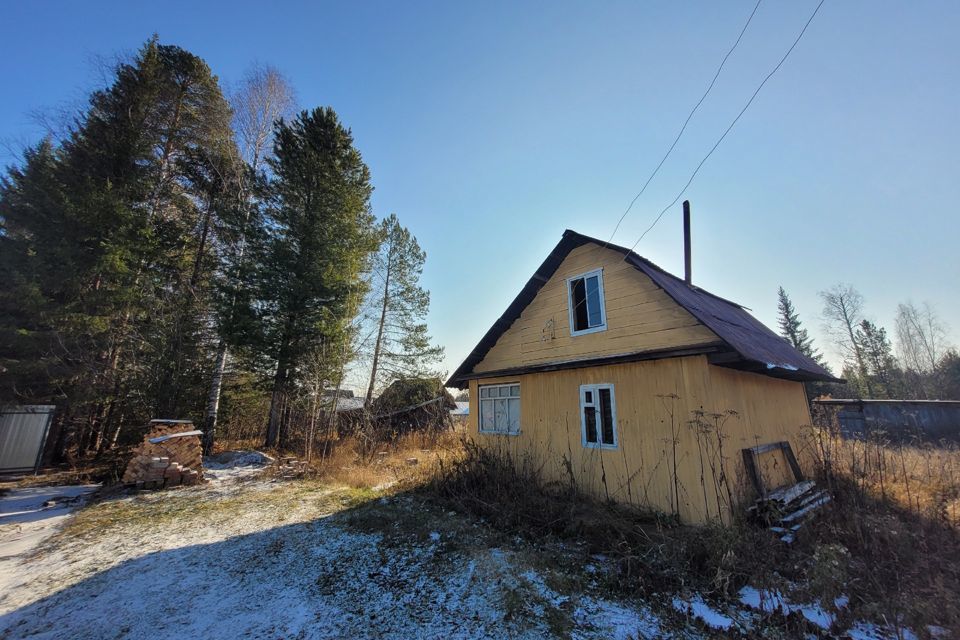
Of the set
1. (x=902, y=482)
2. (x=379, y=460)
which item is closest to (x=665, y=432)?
(x=902, y=482)

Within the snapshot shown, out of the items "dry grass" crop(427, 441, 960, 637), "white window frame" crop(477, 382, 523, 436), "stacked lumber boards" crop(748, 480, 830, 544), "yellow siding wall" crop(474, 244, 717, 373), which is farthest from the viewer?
"white window frame" crop(477, 382, 523, 436)

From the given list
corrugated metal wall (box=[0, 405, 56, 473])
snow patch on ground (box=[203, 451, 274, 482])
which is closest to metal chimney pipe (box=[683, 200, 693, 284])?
snow patch on ground (box=[203, 451, 274, 482])

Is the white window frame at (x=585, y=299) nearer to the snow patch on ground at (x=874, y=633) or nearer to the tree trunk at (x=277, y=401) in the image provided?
the snow patch on ground at (x=874, y=633)

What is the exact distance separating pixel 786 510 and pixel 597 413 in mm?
3574

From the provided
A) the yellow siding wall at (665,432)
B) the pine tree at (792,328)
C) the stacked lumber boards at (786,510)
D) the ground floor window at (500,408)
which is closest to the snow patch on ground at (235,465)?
the ground floor window at (500,408)

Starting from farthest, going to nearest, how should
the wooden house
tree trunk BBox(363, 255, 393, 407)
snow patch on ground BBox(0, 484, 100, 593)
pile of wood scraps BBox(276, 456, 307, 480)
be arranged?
1. tree trunk BBox(363, 255, 393, 407)
2. pile of wood scraps BBox(276, 456, 307, 480)
3. the wooden house
4. snow patch on ground BBox(0, 484, 100, 593)

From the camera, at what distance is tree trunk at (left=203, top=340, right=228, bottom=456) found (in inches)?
536

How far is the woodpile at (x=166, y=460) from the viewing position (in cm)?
960

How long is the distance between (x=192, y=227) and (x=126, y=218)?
2.75 meters

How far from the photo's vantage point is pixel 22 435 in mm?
11047

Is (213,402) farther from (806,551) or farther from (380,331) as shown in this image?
(806,551)

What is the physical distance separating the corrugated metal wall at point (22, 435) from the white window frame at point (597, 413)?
16883mm

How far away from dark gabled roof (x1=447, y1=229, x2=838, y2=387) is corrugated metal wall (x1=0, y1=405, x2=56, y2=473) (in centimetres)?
1333

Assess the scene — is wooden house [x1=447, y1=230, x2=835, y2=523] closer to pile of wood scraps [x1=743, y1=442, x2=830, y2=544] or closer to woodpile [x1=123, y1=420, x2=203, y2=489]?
pile of wood scraps [x1=743, y1=442, x2=830, y2=544]
